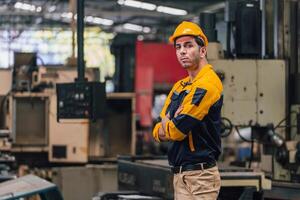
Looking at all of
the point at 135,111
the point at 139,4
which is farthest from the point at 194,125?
the point at 139,4

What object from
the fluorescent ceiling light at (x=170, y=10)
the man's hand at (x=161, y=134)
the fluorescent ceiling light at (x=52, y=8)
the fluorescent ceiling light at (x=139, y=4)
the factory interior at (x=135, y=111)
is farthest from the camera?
the fluorescent ceiling light at (x=170, y=10)

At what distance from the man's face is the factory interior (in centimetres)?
115

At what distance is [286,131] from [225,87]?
2.36 feet

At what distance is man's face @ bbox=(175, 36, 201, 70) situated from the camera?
159 inches

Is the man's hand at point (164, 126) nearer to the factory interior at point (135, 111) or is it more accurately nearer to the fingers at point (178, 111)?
the fingers at point (178, 111)

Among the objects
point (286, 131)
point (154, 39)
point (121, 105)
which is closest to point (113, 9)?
point (154, 39)

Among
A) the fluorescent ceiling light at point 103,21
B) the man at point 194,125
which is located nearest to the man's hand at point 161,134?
the man at point 194,125

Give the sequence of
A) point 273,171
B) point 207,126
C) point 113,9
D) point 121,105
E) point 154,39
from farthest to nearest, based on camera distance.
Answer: point 154,39, point 113,9, point 121,105, point 273,171, point 207,126

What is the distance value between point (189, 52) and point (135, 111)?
19.6 ft

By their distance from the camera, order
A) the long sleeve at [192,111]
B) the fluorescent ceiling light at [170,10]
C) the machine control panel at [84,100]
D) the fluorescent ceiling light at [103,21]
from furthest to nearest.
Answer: the fluorescent ceiling light at [103,21], the fluorescent ceiling light at [170,10], the machine control panel at [84,100], the long sleeve at [192,111]

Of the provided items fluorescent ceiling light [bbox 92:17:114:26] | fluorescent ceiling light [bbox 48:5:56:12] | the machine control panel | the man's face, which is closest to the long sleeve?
the man's face

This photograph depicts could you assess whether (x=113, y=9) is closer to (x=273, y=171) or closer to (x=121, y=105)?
(x=121, y=105)

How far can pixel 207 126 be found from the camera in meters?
4.06

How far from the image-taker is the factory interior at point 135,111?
20.2 feet
